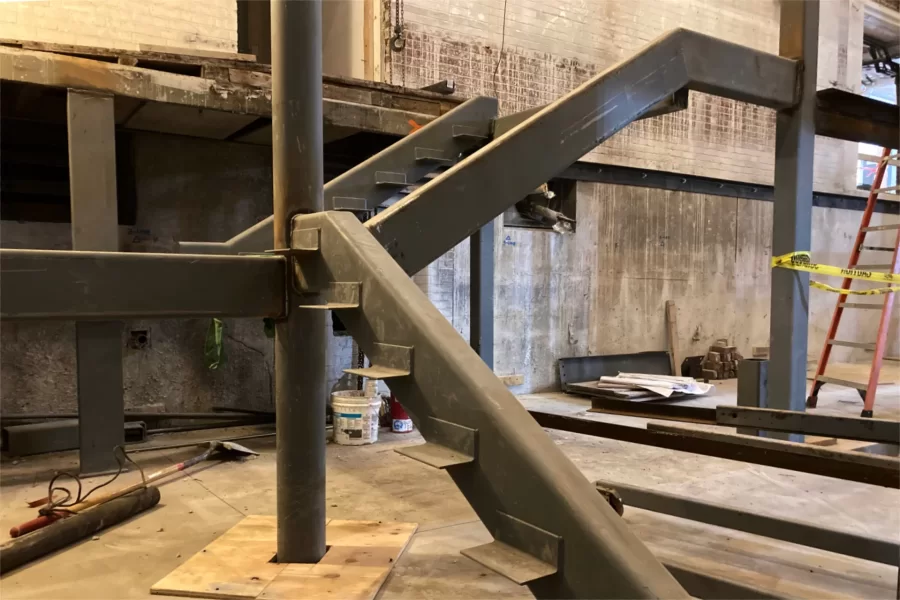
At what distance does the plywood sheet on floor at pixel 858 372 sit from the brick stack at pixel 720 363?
0.94 m

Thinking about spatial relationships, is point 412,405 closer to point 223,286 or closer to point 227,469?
point 223,286

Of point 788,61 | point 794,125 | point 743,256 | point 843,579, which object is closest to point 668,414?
point 843,579

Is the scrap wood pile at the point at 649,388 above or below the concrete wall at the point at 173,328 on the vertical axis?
below

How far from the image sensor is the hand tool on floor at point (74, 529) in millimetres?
2668

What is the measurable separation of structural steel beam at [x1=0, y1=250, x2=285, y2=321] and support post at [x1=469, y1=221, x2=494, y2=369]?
3.30m

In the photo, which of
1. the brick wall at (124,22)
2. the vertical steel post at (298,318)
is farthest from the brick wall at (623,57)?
the vertical steel post at (298,318)

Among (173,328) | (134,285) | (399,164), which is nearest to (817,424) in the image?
(134,285)

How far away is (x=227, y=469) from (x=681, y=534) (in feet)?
9.32

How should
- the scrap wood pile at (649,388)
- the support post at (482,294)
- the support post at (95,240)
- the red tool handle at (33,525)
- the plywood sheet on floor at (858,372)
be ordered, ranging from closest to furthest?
the red tool handle at (33,525) < the support post at (95,240) < the support post at (482,294) < the scrap wood pile at (649,388) < the plywood sheet on floor at (858,372)

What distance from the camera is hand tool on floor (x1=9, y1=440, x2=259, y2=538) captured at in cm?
294

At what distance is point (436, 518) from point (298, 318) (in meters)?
1.40

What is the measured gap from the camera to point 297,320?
2537 millimetres

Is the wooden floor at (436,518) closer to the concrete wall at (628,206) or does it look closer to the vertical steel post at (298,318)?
the vertical steel post at (298,318)

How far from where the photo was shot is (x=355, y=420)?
5.00 m
